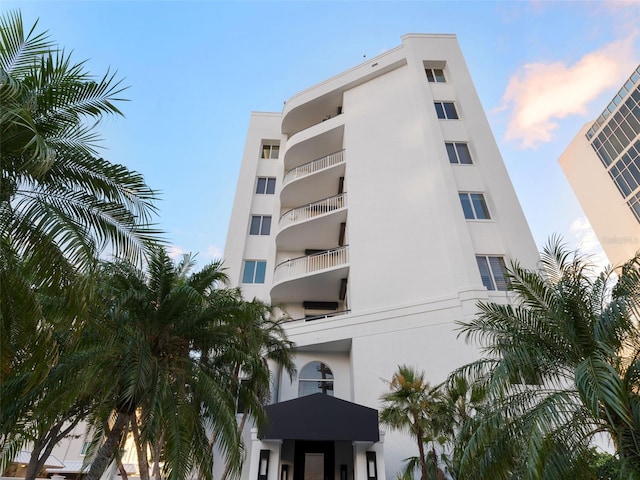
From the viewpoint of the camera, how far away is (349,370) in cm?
1598

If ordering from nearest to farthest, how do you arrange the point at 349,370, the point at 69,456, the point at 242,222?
1. the point at 349,370
2. the point at 242,222
3. the point at 69,456

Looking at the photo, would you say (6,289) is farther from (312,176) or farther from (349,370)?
(312,176)

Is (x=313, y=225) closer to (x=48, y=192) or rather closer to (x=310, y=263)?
(x=310, y=263)

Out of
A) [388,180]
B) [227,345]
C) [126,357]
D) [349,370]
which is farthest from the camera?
[388,180]

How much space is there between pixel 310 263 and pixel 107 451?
1176cm

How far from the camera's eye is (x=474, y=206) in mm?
16344

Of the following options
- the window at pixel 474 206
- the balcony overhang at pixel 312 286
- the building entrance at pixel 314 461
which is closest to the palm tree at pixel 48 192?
the building entrance at pixel 314 461

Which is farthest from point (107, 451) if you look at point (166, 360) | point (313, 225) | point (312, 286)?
point (313, 225)

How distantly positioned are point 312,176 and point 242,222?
507 cm

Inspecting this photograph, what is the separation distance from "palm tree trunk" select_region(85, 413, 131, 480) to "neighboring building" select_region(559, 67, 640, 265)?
153ft

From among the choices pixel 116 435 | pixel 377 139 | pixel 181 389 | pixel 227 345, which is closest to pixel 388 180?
pixel 377 139

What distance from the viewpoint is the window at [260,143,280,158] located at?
996 inches

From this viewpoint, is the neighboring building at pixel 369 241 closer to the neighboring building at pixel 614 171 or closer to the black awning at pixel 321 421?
the black awning at pixel 321 421

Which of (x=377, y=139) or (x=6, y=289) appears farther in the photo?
(x=377, y=139)
